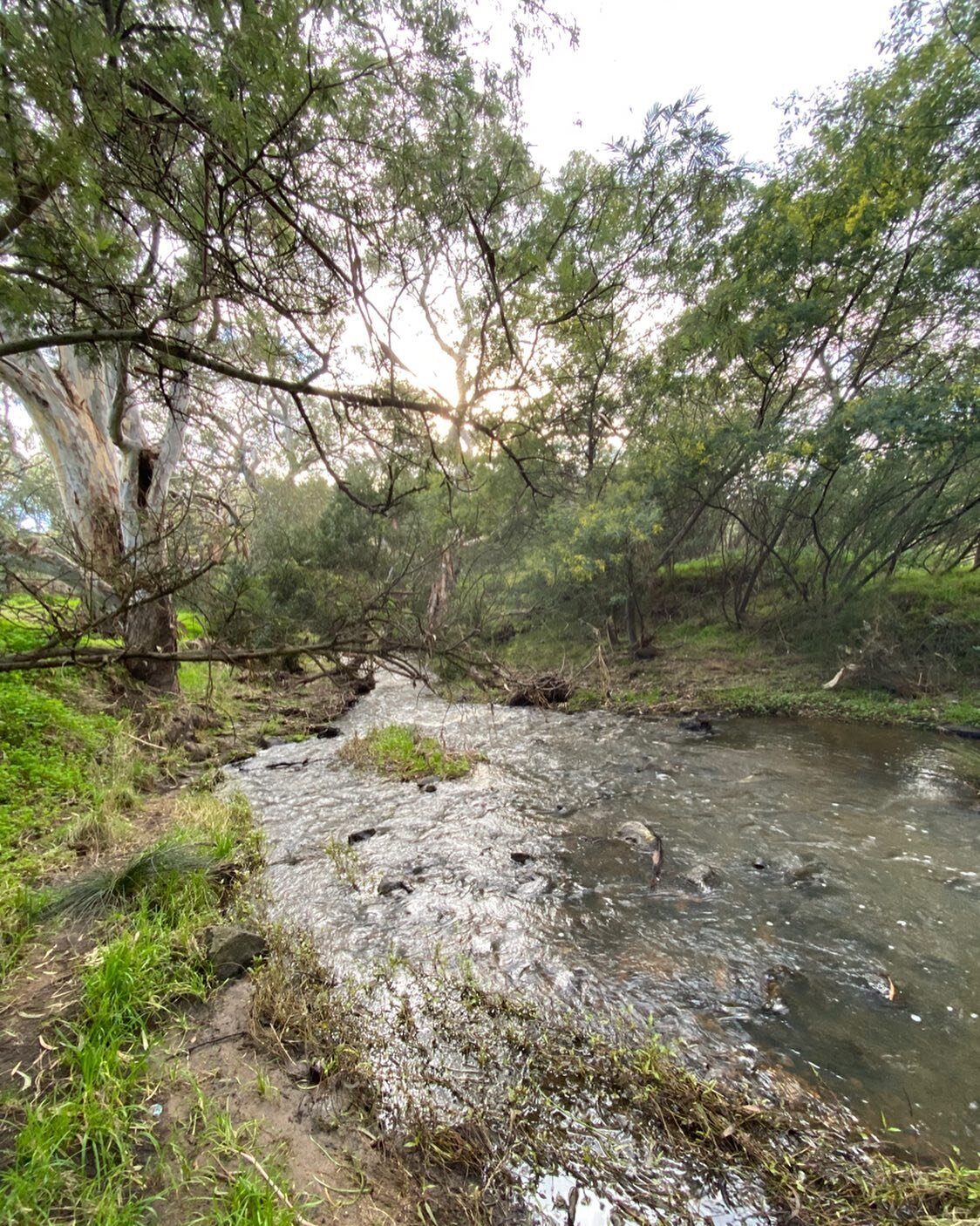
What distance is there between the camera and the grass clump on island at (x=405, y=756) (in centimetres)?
670

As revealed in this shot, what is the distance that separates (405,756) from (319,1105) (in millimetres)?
5158

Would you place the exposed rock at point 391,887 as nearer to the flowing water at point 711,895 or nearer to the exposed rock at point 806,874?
the flowing water at point 711,895

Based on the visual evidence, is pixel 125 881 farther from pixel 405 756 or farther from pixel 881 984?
pixel 881 984

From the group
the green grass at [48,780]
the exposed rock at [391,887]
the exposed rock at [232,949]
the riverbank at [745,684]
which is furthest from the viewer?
the riverbank at [745,684]

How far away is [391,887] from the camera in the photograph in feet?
12.6

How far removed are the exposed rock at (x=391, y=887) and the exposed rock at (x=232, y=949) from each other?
101cm

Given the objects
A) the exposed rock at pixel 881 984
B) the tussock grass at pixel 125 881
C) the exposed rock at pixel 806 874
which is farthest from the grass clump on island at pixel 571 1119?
the exposed rock at pixel 806 874

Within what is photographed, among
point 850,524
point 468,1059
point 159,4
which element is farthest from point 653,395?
point 468,1059

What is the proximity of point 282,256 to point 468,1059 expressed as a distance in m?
3.76

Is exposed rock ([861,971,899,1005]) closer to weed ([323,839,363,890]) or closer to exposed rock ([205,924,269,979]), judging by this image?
weed ([323,839,363,890])

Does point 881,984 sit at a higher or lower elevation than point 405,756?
lower

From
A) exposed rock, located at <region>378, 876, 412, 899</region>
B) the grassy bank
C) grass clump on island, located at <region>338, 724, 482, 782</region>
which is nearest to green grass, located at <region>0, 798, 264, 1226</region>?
exposed rock, located at <region>378, 876, 412, 899</region>

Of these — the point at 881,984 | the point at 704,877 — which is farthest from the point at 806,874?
the point at 881,984

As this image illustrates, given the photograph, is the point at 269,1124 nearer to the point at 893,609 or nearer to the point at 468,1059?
the point at 468,1059
